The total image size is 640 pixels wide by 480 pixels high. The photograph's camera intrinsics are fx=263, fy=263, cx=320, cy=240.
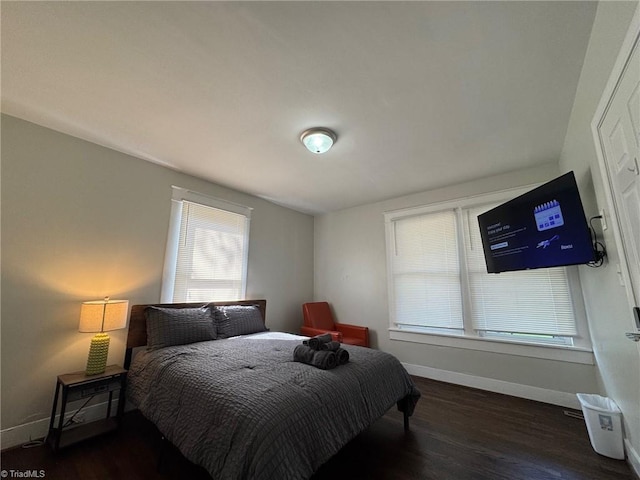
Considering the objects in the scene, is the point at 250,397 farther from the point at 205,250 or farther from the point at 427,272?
the point at 427,272

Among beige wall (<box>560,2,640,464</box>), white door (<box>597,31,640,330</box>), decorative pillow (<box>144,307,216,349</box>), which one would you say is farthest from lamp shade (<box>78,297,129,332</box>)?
beige wall (<box>560,2,640,464</box>)

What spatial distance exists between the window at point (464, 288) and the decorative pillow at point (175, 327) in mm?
2575

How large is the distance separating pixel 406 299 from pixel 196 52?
3.61 m

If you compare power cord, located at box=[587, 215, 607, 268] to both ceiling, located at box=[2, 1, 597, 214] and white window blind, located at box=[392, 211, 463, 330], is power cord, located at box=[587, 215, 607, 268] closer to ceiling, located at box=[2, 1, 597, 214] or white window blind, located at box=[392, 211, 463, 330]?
ceiling, located at box=[2, 1, 597, 214]

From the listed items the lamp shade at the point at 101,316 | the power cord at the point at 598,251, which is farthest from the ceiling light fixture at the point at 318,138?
the lamp shade at the point at 101,316

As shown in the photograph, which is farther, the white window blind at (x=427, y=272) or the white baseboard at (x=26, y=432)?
the white window blind at (x=427, y=272)

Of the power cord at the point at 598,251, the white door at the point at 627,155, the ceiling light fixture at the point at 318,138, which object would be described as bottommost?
the power cord at the point at 598,251

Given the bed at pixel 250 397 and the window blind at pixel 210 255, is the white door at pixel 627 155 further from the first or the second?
the window blind at pixel 210 255

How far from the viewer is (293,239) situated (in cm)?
461

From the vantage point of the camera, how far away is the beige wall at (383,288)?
282cm

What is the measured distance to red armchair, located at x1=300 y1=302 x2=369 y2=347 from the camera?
3.86 m

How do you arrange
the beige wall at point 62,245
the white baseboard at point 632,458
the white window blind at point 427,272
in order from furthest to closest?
the white window blind at point 427,272 < the beige wall at point 62,245 < the white baseboard at point 632,458

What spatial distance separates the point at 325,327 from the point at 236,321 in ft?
5.32

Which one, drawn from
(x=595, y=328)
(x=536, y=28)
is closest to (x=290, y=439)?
(x=536, y=28)
